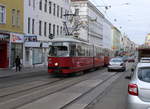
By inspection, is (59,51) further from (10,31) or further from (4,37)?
(10,31)

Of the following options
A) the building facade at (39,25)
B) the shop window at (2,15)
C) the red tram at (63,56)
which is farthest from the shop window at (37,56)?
the red tram at (63,56)

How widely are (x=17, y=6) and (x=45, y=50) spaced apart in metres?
13.5

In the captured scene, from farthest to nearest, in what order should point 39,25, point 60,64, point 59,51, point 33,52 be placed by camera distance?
point 39,25 → point 33,52 → point 59,51 → point 60,64

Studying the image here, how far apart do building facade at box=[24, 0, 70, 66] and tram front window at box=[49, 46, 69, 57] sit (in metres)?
10.3

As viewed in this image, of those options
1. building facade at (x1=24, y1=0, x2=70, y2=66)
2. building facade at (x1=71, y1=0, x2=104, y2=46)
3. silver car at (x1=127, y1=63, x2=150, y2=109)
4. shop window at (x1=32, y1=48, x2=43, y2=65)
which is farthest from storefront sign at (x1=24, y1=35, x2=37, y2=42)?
building facade at (x1=71, y1=0, x2=104, y2=46)

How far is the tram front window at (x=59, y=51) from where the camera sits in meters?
23.6

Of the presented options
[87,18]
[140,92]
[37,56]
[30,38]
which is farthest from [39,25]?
[140,92]

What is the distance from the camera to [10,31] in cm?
3406

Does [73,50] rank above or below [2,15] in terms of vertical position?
below

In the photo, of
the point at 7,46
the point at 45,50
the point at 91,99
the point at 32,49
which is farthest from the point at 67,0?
the point at 91,99

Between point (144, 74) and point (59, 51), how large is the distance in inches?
643

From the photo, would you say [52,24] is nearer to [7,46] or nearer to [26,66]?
[26,66]

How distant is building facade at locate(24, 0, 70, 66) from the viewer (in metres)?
38.7

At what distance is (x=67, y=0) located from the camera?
60000 millimetres
